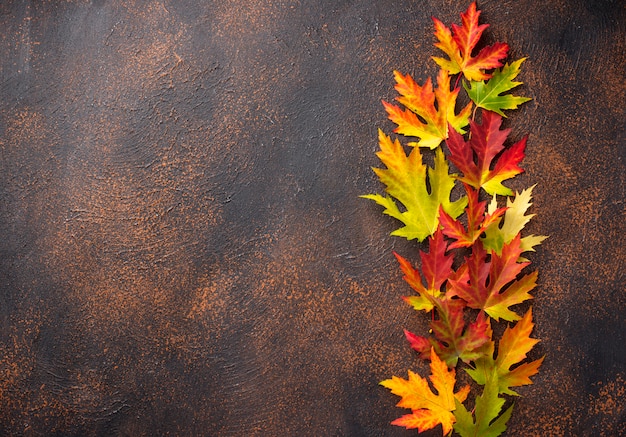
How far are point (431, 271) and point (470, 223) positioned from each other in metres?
0.14

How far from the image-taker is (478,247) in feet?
4.06

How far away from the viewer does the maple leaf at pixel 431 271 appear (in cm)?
123

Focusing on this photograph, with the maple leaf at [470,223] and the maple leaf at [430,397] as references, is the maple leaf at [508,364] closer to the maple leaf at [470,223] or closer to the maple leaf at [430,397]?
the maple leaf at [430,397]

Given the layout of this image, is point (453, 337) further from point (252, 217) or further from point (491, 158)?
point (252, 217)

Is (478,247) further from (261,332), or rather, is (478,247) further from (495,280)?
(261,332)

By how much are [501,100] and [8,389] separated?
1368 mm

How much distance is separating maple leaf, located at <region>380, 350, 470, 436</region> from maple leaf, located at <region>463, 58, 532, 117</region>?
0.59 m

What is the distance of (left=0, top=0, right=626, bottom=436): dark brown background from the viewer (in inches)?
50.3

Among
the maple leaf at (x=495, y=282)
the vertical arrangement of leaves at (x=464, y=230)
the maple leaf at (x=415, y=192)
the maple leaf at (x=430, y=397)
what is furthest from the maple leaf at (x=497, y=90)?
the maple leaf at (x=430, y=397)

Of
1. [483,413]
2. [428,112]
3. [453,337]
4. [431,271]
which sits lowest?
[483,413]

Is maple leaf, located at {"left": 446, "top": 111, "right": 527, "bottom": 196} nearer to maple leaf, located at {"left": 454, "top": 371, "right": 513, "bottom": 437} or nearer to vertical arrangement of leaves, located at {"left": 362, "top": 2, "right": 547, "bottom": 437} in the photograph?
vertical arrangement of leaves, located at {"left": 362, "top": 2, "right": 547, "bottom": 437}

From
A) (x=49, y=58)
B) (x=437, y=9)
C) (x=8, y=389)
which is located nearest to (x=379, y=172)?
(x=437, y=9)

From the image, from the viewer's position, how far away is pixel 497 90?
1.28m

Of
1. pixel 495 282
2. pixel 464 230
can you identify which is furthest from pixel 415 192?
pixel 495 282
